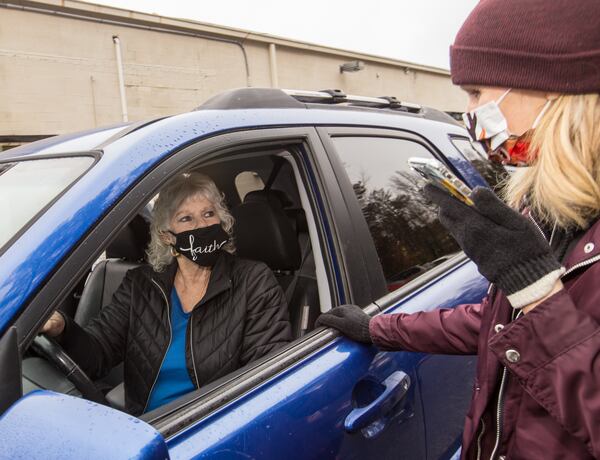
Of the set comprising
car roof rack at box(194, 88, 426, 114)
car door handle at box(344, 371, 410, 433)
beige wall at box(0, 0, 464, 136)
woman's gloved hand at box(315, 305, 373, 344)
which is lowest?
car door handle at box(344, 371, 410, 433)

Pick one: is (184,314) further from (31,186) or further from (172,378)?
(31,186)

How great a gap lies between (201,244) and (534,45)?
4.46 ft

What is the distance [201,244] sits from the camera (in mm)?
1949

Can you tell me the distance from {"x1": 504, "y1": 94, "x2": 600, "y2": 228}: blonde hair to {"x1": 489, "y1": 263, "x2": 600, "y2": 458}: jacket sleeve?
124 millimetres

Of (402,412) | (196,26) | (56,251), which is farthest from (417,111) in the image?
(196,26)

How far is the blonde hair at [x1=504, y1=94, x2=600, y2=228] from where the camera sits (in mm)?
910

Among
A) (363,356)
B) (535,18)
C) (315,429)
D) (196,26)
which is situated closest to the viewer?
(535,18)

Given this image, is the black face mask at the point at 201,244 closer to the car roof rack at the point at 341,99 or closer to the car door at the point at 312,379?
the car door at the point at 312,379

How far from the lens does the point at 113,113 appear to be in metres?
11.0

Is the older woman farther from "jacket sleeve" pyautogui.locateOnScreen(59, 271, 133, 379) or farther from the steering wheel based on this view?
the steering wheel

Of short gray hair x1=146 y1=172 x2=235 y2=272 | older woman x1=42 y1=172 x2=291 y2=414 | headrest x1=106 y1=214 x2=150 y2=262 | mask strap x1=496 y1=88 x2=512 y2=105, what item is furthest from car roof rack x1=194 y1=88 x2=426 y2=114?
headrest x1=106 y1=214 x2=150 y2=262

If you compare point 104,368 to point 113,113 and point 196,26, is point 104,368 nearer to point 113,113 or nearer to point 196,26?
point 113,113

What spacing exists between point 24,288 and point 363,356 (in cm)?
93

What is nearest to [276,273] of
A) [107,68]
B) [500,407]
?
[500,407]
